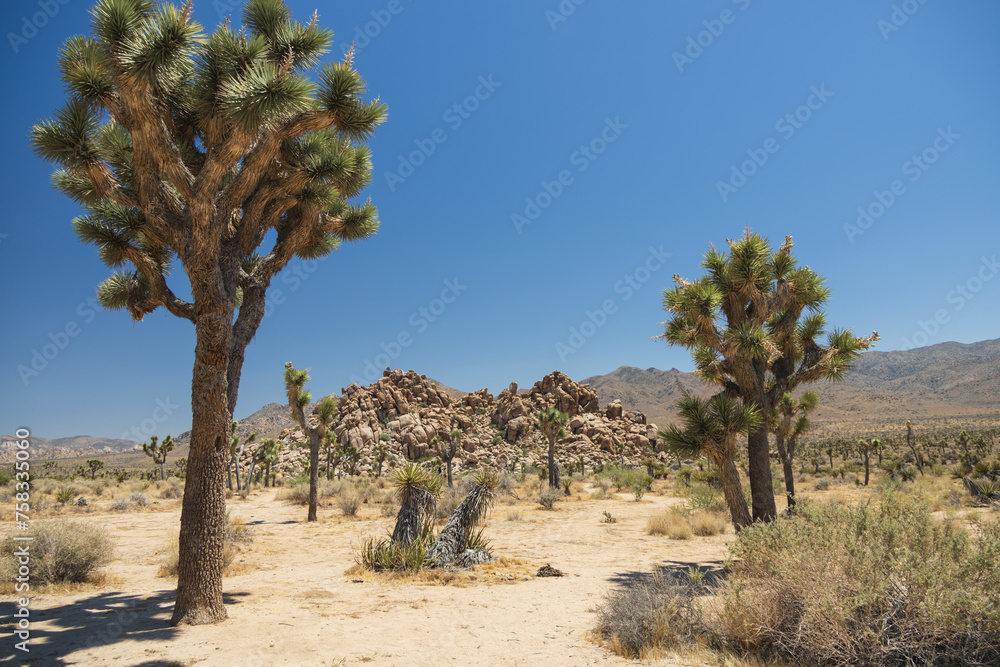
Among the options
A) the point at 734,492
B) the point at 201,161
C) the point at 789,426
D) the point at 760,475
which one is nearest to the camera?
the point at 201,161

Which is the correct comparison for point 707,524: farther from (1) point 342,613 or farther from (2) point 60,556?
(2) point 60,556

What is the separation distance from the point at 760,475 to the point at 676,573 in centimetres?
279

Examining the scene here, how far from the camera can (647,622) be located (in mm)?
5473

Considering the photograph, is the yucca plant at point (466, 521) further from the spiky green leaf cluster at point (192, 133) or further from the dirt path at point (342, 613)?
the spiky green leaf cluster at point (192, 133)

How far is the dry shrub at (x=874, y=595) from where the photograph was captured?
3.85m

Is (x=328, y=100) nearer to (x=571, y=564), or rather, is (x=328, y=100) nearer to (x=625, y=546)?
(x=571, y=564)

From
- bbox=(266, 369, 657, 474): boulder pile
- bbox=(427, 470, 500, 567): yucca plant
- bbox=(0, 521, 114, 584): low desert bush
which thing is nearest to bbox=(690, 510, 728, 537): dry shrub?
bbox=(427, 470, 500, 567): yucca plant

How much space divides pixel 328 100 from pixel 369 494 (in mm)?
24177

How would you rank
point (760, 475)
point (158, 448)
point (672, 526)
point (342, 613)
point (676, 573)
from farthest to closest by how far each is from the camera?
1. point (158, 448)
2. point (672, 526)
3. point (760, 475)
4. point (676, 573)
5. point (342, 613)

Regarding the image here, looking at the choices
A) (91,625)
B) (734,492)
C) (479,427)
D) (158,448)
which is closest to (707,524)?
(734,492)

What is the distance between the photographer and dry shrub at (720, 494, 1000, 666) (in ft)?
12.6

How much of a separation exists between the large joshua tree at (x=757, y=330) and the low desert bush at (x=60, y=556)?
41.2 ft

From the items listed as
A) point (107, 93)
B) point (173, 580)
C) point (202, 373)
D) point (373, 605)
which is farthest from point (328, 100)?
point (173, 580)

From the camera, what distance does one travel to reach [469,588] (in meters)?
8.72
